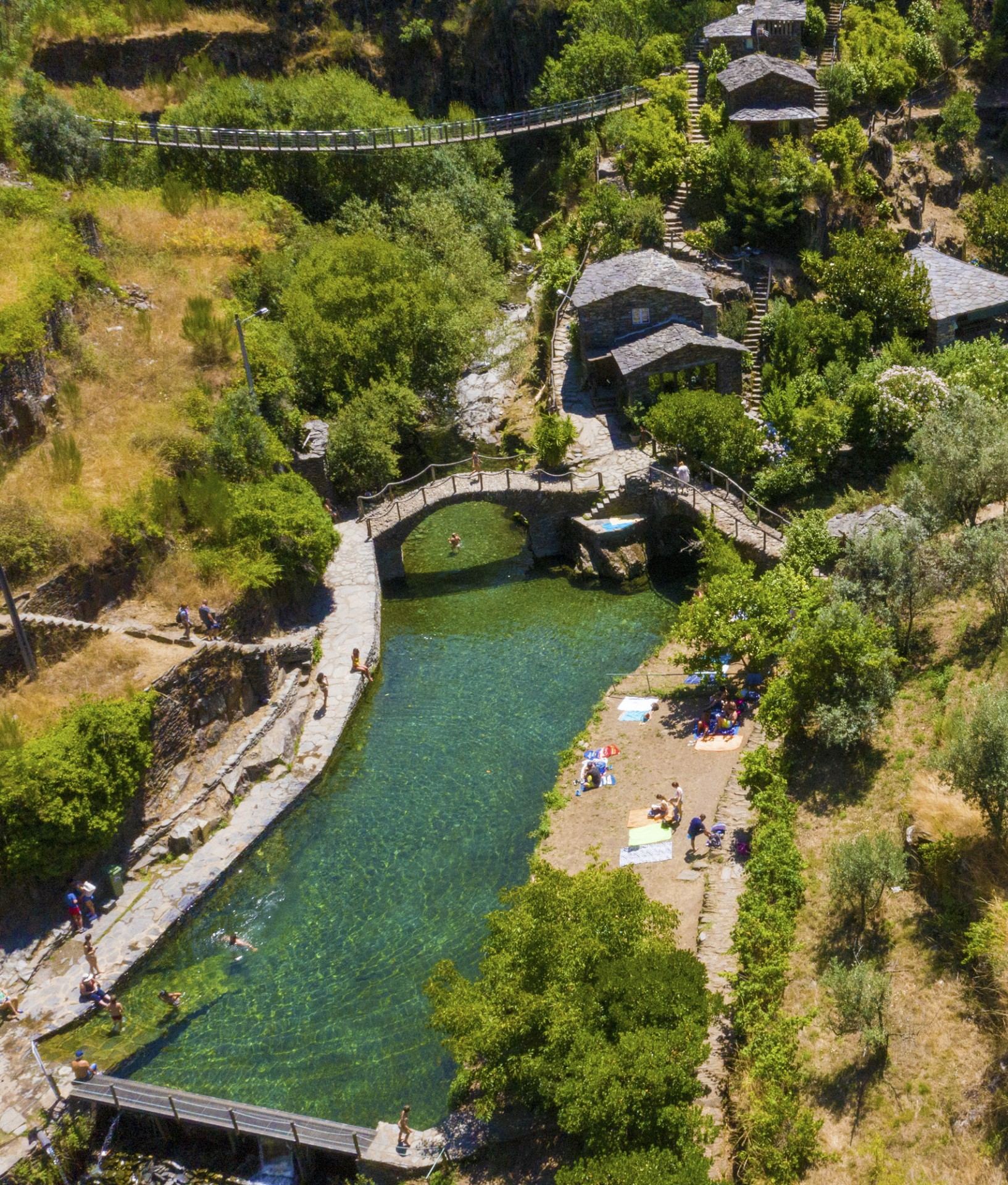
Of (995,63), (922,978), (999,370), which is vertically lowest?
(922,978)

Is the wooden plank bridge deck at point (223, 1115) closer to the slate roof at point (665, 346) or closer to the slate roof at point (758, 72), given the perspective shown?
Result: the slate roof at point (665, 346)

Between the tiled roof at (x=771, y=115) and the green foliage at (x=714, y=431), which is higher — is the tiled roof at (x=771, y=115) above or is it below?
above

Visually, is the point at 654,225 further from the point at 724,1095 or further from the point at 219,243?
the point at 724,1095

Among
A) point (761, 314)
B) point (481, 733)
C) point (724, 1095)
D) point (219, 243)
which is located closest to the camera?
point (724, 1095)

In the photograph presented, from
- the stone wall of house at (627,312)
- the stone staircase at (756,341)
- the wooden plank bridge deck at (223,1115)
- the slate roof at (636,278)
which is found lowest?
the wooden plank bridge deck at (223,1115)

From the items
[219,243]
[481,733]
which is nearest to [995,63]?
[219,243]

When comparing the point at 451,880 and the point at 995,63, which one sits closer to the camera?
the point at 451,880

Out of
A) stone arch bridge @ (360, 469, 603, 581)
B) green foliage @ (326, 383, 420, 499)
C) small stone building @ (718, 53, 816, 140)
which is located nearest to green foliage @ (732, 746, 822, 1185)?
stone arch bridge @ (360, 469, 603, 581)

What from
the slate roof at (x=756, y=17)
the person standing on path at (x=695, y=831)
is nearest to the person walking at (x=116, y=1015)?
the person standing on path at (x=695, y=831)
